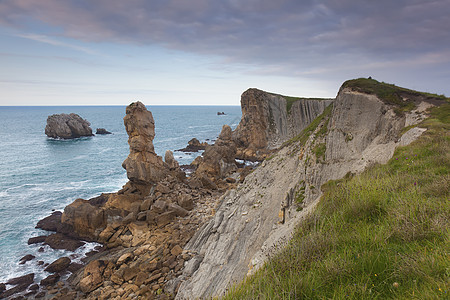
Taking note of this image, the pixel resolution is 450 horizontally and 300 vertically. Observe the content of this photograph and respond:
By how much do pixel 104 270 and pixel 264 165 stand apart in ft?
58.1

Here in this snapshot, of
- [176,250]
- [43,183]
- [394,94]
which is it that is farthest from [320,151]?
[43,183]

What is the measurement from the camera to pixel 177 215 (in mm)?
26719

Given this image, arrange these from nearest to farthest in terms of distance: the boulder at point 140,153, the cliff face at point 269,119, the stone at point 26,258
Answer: the stone at point 26,258, the boulder at point 140,153, the cliff face at point 269,119

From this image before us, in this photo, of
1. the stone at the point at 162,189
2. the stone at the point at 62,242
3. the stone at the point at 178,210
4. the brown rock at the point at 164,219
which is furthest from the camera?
the stone at the point at 162,189

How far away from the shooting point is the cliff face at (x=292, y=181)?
14.1 meters

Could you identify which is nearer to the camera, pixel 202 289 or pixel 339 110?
pixel 202 289

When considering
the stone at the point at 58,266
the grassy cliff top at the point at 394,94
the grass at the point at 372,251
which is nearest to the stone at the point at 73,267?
the stone at the point at 58,266

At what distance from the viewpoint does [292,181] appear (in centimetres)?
1911

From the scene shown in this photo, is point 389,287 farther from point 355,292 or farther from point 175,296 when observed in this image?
point 175,296

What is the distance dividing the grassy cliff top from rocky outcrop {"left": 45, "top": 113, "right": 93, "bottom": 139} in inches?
4219

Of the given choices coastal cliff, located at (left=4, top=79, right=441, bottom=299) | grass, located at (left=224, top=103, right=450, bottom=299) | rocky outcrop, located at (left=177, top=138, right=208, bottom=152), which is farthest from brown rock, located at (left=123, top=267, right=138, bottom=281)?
rocky outcrop, located at (left=177, top=138, right=208, bottom=152)

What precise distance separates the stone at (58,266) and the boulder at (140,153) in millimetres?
13418

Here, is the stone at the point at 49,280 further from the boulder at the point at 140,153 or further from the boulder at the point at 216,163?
the boulder at the point at 216,163

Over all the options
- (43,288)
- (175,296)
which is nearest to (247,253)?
(175,296)
